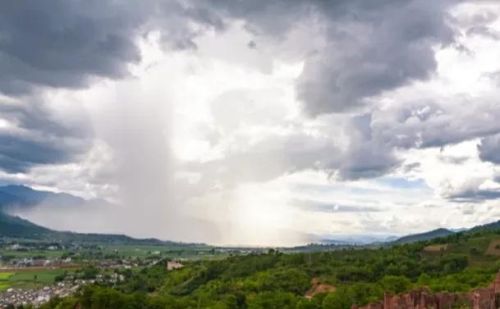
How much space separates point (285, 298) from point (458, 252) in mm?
94249

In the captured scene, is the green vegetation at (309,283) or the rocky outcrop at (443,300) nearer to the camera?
the rocky outcrop at (443,300)

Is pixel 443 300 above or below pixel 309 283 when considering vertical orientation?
above

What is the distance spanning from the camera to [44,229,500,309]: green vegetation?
126062 mm

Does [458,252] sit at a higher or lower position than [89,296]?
higher

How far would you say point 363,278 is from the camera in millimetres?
165250

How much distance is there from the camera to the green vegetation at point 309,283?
126 meters

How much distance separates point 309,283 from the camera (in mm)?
159625

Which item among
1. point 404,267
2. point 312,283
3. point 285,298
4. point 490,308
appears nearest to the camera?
point 490,308

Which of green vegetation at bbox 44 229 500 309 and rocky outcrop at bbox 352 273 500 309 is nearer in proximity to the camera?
rocky outcrop at bbox 352 273 500 309

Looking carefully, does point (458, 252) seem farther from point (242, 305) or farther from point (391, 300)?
point (391, 300)

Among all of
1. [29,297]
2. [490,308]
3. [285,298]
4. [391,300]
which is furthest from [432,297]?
[29,297]

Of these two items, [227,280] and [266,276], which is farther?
[227,280]

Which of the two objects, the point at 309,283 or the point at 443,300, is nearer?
the point at 443,300

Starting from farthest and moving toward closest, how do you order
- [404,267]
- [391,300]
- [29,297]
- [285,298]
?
[29,297] → [404,267] → [285,298] → [391,300]
